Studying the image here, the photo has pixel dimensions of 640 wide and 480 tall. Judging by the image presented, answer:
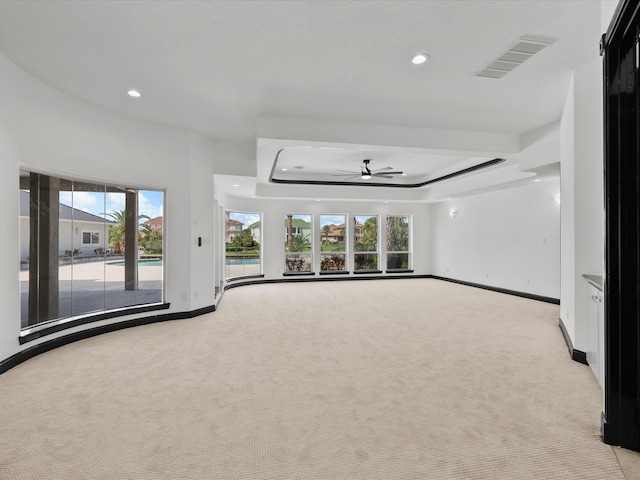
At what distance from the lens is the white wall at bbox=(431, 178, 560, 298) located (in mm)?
7250

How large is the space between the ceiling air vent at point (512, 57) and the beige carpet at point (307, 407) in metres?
3.06

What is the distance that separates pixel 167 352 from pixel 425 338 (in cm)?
320

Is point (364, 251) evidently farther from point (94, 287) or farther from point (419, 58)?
point (419, 58)

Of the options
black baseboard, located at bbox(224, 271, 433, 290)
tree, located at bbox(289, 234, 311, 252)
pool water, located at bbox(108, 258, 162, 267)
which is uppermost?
tree, located at bbox(289, 234, 311, 252)

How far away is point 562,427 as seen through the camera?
2438 mm

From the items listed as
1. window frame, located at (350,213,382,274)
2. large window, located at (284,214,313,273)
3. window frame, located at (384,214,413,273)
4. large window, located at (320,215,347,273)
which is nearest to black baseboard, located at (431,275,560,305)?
window frame, located at (384,214,413,273)

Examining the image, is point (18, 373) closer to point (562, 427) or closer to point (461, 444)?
point (461, 444)

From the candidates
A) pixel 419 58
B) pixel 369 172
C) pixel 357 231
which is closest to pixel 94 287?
pixel 419 58

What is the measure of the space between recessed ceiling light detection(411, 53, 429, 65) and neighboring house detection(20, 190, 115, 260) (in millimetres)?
4742

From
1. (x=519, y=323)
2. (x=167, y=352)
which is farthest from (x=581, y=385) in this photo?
(x=167, y=352)

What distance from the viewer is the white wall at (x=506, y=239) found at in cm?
725

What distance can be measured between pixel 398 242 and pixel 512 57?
8.73m

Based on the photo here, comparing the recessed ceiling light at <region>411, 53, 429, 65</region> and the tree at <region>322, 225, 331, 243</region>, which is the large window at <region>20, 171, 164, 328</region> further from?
the tree at <region>322, 225, 331, 243</region>

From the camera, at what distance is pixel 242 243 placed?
10.1 metres
